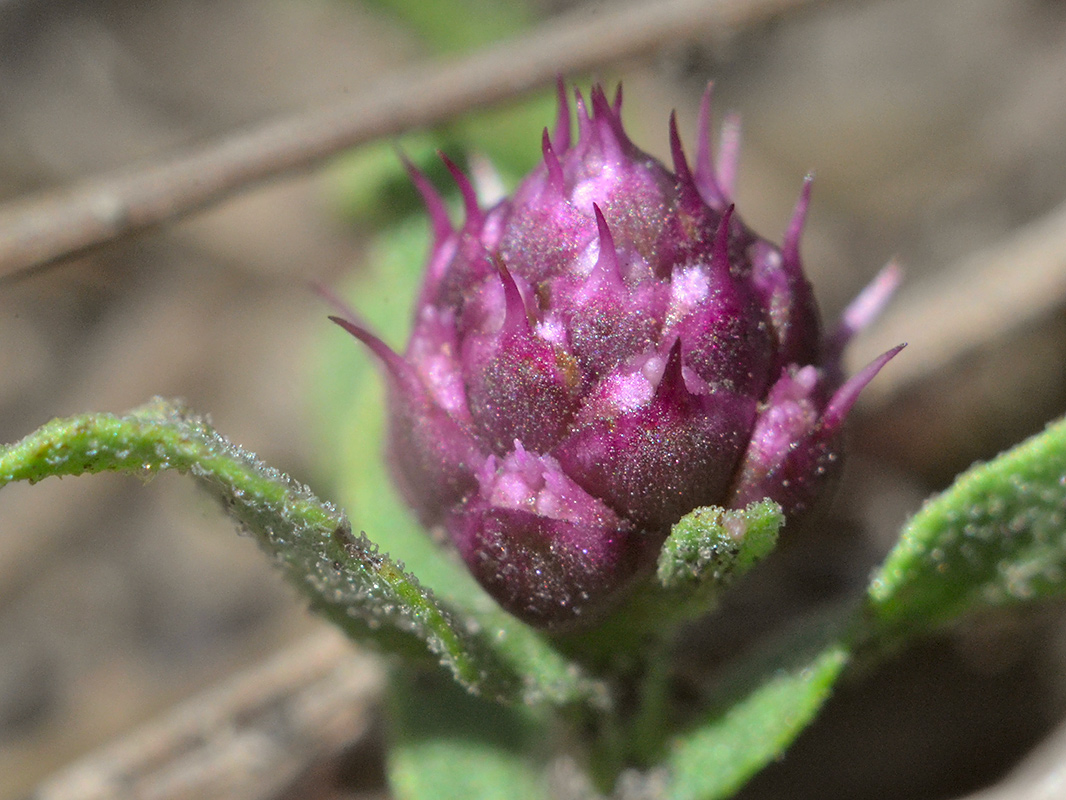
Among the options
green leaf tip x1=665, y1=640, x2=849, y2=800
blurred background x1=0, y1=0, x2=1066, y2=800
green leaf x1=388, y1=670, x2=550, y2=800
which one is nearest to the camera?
green leaf tip x1=665, y1=640, x2=849, y2=800

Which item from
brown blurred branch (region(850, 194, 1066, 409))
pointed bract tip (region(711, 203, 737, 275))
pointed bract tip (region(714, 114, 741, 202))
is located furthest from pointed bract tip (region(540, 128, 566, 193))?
brown blurred branch (region(850, 194, 1066, 409))

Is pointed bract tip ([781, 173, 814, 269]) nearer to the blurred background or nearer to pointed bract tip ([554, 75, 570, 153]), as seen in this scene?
pointed bract tip ([554, 75, 570, 153])

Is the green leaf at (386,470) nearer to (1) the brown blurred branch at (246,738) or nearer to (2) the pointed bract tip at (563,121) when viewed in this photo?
(1) the brown blurred branch at (246,738)

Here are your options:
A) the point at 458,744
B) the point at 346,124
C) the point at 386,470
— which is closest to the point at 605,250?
the point at 386,470

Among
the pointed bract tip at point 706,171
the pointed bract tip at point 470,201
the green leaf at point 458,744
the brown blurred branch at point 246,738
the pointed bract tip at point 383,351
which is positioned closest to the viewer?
the pointed bract tip at point 383,351

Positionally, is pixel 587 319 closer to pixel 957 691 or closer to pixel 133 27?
pixel 957 691

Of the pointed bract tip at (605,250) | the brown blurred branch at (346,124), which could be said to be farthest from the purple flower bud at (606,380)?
the brown blurred branch at (346,124)

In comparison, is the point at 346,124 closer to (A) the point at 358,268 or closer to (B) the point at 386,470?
(A) the point at 358,268

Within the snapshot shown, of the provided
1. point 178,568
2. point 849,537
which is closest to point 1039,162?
point 849,537
